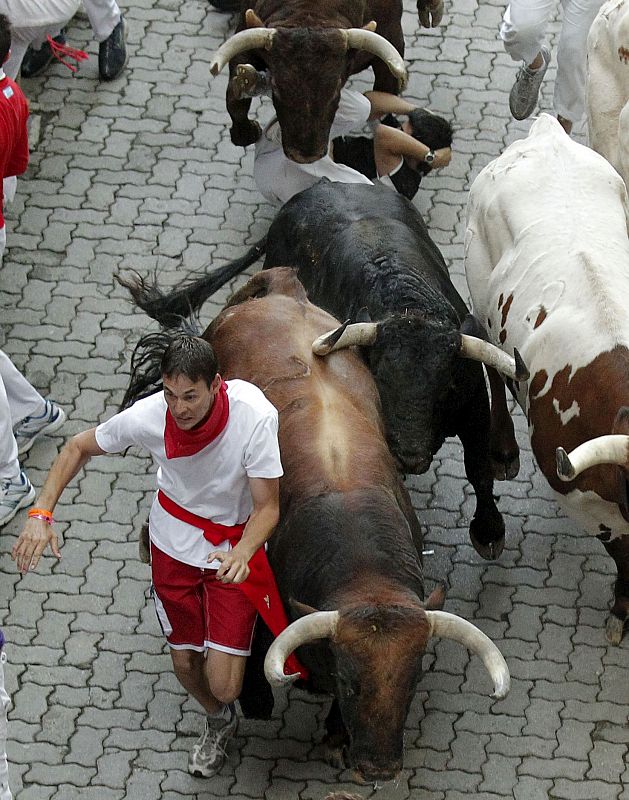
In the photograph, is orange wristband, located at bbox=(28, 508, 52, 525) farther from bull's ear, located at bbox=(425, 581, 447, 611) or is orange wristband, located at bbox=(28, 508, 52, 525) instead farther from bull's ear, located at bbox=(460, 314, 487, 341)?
bull's ear, located at bbox=(460, 314, 487, 341)

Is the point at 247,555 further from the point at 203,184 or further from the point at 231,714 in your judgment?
the point at 203,184

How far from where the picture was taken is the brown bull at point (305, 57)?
8430 mm

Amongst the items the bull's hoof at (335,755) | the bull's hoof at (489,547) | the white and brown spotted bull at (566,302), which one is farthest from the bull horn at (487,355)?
the bull's hoof at (335,755)

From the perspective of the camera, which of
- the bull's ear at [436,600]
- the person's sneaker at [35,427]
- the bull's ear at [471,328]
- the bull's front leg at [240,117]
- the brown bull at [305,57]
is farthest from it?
the bull's front leg at [240,117]

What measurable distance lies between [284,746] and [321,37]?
→ 4312 mm

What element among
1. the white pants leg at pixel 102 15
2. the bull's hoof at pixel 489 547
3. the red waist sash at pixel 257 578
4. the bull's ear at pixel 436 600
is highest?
the bull's ear at pixel 436 600

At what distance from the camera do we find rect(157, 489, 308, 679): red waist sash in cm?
561

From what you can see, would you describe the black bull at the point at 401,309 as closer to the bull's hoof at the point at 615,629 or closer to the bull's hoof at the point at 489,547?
the bull's hoof at the point at 489,547

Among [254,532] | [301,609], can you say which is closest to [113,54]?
[254,532]

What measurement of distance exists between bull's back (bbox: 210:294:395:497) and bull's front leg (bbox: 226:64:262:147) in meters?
2.35

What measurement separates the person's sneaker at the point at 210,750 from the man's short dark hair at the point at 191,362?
1.73 m

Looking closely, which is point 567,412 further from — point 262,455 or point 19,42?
point 19,42

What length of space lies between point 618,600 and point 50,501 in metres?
2.98

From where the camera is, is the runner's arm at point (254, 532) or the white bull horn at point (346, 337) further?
the white bull horn at point (346, 337)
